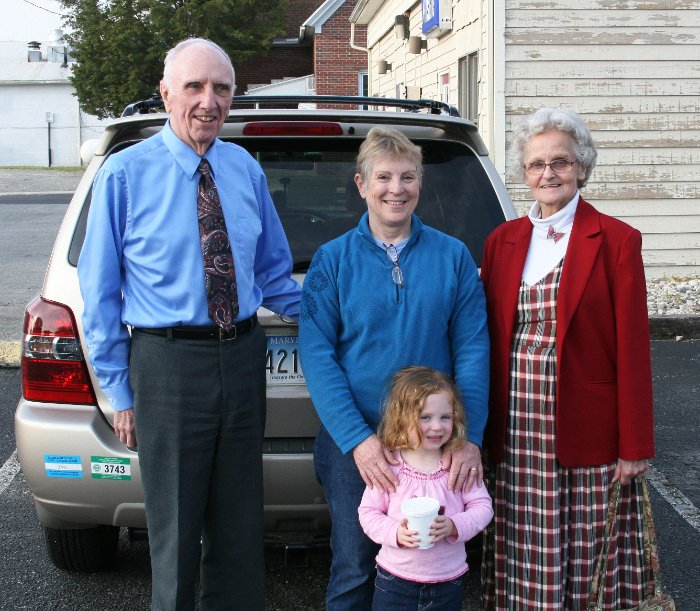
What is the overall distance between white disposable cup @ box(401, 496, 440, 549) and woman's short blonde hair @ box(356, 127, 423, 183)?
93cm

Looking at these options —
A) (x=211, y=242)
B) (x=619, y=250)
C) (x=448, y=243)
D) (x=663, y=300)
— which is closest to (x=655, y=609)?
(x=619, y=250)

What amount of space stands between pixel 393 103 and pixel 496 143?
18.5ft

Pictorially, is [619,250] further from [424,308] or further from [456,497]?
[456,497]

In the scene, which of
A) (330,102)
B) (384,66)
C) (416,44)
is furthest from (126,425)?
(384,66)

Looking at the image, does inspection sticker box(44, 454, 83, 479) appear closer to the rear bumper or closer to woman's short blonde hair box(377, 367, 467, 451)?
the rear bumper

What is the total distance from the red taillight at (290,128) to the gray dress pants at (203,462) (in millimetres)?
881

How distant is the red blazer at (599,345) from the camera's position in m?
2.65

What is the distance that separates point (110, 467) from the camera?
3.09 meters

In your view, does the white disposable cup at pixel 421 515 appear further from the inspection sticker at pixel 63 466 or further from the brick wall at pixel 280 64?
the brick wall at pixel 280 64

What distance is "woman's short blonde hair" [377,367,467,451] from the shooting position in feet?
8.31

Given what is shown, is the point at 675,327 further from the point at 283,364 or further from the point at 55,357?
the point at 55,357

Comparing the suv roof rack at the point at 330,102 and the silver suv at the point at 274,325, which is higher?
the suv roof rack at the point at 330,102

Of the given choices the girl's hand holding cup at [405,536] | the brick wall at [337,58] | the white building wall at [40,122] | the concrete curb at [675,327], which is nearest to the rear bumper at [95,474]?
the girl's hand holding cup at [405,536]

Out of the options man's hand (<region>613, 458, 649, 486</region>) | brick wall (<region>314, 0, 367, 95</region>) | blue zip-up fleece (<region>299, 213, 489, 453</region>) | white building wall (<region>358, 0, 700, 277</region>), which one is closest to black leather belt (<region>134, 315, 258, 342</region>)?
blue zip-up fleece (<region>299, 213, 489, 453</region>)
